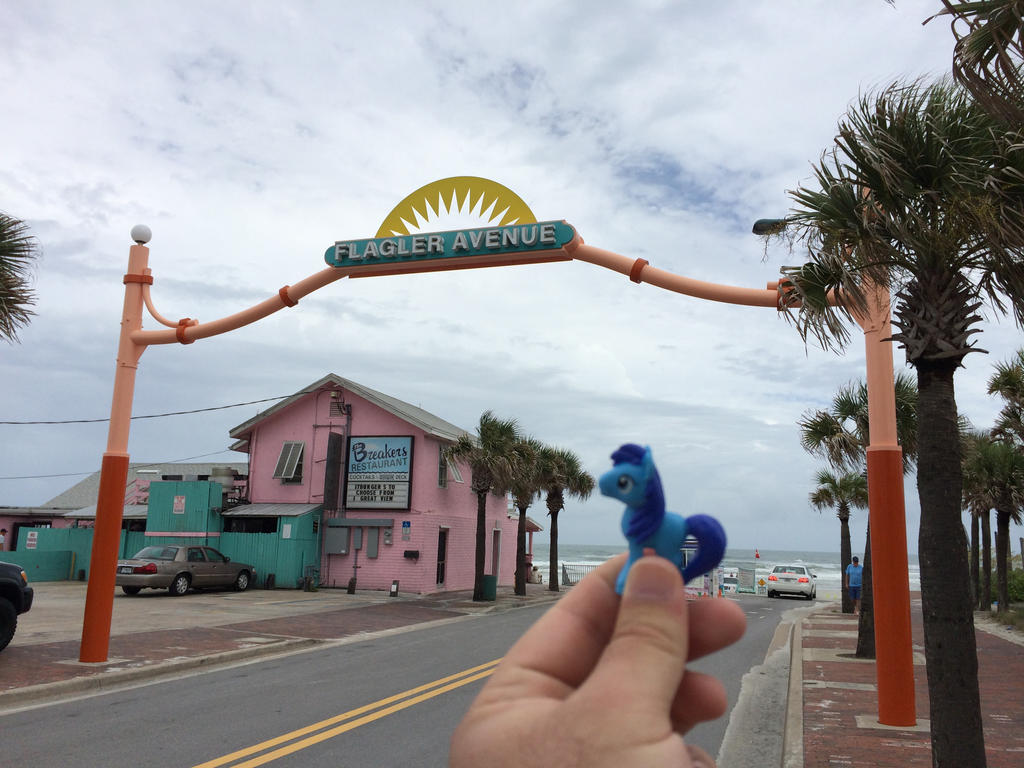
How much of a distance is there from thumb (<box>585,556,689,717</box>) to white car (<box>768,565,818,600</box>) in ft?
113

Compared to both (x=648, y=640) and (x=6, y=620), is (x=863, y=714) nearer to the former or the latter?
(x=648, y=640)

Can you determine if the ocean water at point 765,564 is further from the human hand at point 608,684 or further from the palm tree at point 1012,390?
the human hand at point 608,684

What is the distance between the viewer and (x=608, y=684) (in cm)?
110

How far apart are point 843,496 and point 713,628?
28.4 m

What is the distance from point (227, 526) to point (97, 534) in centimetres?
1971

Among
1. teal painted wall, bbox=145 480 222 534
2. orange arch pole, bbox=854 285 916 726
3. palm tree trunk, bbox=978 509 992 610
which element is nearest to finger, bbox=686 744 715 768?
orange arch pole, bbox=854 285 916 726

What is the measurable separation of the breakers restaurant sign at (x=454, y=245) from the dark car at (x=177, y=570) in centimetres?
1646


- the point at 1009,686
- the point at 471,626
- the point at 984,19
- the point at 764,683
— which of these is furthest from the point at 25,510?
the point at 984,19

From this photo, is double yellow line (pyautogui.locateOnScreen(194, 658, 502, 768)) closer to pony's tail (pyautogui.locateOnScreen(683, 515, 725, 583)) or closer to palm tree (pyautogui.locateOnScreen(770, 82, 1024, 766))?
palm tree (pyautogui.locateOnScreen(770, 82, 1024, 766))

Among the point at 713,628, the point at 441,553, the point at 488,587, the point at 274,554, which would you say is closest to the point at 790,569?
the point at 488,587

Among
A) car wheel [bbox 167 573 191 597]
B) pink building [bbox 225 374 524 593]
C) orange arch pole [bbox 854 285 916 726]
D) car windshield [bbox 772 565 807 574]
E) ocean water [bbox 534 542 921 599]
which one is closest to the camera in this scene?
orange arch pole [bbox 854 285 916 726]

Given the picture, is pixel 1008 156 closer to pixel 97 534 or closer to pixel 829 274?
pixel 829 274

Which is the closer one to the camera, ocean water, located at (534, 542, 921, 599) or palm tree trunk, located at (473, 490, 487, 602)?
palm tree trunk, located at (473, 490, 487, 602)

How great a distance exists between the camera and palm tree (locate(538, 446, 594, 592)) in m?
30.5
